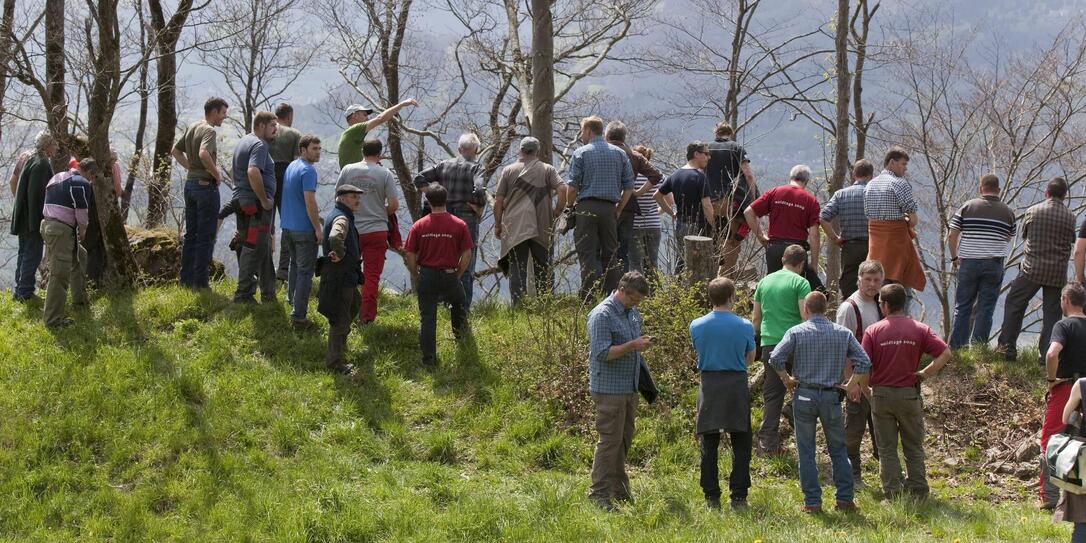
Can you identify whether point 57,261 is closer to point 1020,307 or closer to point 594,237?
point 594,237

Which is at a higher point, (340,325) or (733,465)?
(340,325)

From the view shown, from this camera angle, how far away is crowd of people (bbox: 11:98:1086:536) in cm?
703

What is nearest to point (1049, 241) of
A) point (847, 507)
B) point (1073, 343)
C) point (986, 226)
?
point (986, 226)

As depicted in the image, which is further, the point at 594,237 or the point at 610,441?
the point at 594,237

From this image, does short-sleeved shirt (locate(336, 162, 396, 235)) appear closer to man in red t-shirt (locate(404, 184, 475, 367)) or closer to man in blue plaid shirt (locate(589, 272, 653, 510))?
man in red t-shirt (locate(404, 184, 475, 367))

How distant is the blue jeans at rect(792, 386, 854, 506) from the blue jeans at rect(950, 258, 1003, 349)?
402 centimetres

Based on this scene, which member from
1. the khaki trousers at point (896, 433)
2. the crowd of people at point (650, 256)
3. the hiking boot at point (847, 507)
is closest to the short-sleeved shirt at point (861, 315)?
the crowd of people at point (650, 256)

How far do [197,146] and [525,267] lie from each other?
385 centimetres

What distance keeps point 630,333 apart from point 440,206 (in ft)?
9.88

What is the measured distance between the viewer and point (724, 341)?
6.85m

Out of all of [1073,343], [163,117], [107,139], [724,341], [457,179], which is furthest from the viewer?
[163,117]

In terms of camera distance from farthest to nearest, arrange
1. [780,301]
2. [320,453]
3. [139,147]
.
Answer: [139,147]
[320,453]
[780,301]

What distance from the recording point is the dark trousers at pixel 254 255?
35.0 ft

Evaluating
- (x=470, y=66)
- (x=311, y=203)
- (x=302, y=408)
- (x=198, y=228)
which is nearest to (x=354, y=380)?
(x=302, y=408)
